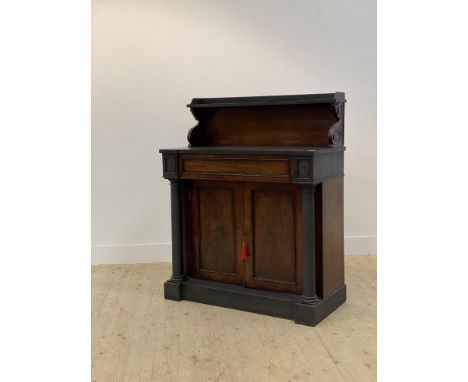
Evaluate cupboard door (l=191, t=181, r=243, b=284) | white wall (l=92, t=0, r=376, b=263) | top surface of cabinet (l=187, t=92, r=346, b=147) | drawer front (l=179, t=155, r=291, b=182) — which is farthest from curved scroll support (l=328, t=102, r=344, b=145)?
white wall (l=92, t=0, r=376, b=263)

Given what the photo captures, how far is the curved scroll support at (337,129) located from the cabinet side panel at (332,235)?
0.74 ft

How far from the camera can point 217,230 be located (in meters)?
3.35

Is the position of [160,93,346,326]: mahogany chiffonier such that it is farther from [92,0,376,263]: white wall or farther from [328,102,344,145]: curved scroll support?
[92,0,376,263]: white wall

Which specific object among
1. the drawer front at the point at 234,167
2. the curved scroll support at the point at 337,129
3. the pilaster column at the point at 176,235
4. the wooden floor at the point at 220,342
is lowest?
the wooden floor at the point at 220,342

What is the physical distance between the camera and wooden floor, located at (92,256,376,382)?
234 centimetres

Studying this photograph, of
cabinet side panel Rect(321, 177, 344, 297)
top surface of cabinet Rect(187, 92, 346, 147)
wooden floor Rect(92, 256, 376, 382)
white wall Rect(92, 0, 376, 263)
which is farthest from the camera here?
white wall Rect(92, 0, 376, 263)

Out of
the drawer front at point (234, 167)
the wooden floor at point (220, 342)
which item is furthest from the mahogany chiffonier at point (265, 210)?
the wooden floor at point (220, 342)

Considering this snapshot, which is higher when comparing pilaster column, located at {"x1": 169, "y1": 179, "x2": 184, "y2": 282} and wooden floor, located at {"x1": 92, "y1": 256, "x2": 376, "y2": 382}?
pilaster column, located at {"x1": 169, "y1": 179, "x2": 184, "y2": 282}

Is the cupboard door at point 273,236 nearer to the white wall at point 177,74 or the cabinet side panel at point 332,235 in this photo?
the cabinet side panel at point 332,235

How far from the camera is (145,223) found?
174 inches

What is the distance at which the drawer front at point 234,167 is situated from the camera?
9.70 feet
